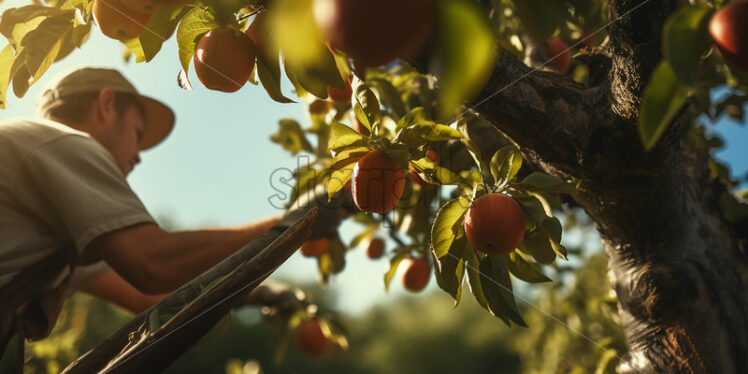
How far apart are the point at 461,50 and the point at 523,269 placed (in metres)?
0.60

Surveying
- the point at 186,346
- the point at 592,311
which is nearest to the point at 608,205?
the point at 186,346

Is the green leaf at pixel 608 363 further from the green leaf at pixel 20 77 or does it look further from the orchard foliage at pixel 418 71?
the green leaf at pixel 20 77

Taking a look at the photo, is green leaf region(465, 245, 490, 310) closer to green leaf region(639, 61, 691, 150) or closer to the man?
green leaf region(639, 61, 691, 150)

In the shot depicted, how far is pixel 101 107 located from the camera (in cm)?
142

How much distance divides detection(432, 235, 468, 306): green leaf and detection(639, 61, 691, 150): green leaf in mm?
410

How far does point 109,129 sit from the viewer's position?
4.80ft

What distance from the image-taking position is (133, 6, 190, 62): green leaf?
0.64 metres

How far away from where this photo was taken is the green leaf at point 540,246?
748mm

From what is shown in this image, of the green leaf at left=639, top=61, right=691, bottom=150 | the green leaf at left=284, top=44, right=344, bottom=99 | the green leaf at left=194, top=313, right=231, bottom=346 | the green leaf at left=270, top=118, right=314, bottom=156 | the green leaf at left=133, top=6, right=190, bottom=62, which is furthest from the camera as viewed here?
the green leaf at left=270, top=118, right=314, bottom=156

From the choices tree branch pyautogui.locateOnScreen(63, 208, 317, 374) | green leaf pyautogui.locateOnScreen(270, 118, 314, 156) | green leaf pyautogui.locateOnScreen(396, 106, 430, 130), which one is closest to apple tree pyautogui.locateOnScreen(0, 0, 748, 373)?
green leaf pyautogui.locateOnScreen(396, 106, 430, 130)

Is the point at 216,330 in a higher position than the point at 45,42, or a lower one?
lower

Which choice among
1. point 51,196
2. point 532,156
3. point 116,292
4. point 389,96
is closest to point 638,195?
point 532,156

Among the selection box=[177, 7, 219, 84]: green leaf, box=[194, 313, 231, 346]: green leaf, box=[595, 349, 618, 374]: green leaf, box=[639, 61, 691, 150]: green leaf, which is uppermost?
box=[639, 61, 691, 150]: green leaf

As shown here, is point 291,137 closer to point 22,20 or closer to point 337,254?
point 337,254
